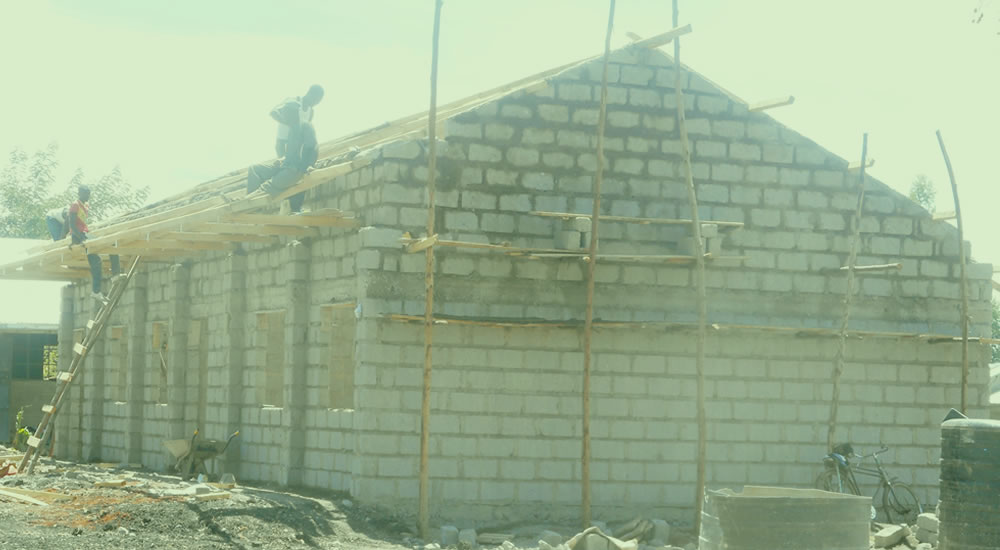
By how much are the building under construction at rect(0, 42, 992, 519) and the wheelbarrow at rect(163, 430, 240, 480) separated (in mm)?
440

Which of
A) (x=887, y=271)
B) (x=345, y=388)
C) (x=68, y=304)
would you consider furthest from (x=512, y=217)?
(x=68, y=304)

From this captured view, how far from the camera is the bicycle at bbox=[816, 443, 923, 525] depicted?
1664 centimetres

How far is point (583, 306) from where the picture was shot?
16750mm

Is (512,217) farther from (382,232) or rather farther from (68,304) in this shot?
(68,304)

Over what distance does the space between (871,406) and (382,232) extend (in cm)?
642

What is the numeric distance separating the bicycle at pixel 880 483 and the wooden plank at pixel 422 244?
5221 mm

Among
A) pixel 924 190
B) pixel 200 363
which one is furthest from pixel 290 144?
pixel 924 190

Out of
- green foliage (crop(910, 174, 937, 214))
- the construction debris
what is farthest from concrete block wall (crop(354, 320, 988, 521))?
green foliage (crop(910, 174, 937, 214))

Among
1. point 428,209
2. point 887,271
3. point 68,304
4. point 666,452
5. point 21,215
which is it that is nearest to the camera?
point 428,209

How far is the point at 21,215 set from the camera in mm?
62844

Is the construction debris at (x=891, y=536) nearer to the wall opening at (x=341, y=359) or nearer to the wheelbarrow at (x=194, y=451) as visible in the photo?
the wall opening at (x=341, y=359)

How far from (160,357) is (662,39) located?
10153mm

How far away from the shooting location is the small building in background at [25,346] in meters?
30.4

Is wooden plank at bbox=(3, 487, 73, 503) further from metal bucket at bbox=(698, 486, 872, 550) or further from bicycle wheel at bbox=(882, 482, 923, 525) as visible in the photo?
metal bucket at bbox=(698, 486, 872, 550)
